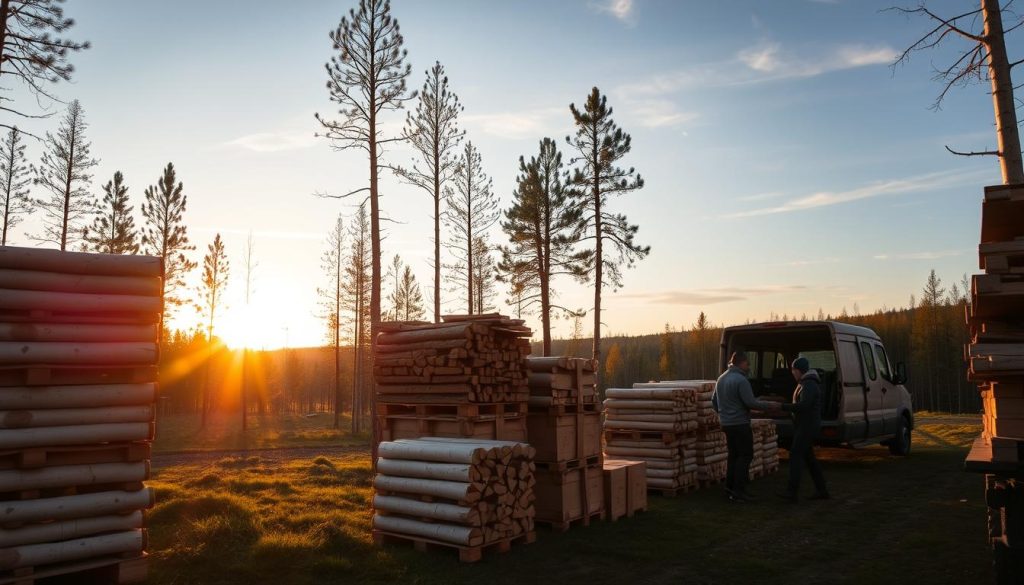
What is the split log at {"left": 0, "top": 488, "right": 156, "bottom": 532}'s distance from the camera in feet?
20.0

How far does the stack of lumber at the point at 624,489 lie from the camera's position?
31.2 ft

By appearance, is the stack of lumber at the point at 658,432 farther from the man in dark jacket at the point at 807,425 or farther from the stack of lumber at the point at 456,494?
the stack of lumber at the point at 456,494

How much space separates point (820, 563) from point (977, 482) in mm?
7204

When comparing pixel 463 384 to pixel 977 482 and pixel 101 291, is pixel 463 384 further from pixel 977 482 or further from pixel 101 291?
pixel 977 482

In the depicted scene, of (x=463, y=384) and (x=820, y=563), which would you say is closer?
(x=820, y=563)

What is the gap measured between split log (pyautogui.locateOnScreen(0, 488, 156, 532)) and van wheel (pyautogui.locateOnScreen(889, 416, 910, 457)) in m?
15.8

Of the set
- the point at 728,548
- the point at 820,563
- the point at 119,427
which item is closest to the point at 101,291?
the point at 119,427

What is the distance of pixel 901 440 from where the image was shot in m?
16.1

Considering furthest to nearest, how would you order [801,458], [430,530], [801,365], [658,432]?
[658,432] < [801,365] < [801,458] < [430,530]

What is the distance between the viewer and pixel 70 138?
95.6 feet

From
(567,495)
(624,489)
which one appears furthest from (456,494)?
(624,489)

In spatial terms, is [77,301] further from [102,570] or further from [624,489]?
[624,489]

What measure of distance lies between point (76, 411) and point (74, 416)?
5cm

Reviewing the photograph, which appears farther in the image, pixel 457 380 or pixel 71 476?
pixel 457 380
